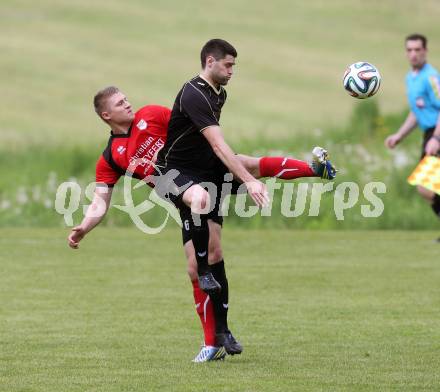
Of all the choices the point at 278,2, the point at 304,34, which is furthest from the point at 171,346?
the point at 278,2

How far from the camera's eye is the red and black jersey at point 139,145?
928 centimetres

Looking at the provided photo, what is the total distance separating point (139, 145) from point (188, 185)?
54cm

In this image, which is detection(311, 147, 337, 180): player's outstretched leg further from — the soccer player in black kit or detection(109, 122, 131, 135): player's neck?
detection(109, 122, 131, 135): player's neck

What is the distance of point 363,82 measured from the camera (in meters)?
9.96

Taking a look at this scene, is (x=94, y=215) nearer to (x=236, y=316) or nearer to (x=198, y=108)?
(x=198, y=108)

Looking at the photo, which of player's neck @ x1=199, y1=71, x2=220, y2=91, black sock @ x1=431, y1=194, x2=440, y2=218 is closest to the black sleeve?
player's neck @ x1=199, y1=71, x2=220, y2=91

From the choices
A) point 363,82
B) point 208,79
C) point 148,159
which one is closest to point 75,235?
point 148,159

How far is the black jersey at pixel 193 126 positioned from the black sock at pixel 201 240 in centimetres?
45

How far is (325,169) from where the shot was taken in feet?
29.8

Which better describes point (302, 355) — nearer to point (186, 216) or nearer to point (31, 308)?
point (186, 216)

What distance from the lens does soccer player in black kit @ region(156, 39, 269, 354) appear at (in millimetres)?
8742

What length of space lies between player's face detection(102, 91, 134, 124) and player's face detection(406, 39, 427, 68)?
7905 mm

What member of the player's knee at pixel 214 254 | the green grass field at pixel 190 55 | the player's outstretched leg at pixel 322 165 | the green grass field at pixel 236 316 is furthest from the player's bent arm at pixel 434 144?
the green grass field at pixel 190 55

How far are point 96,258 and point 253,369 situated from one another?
784 cm
